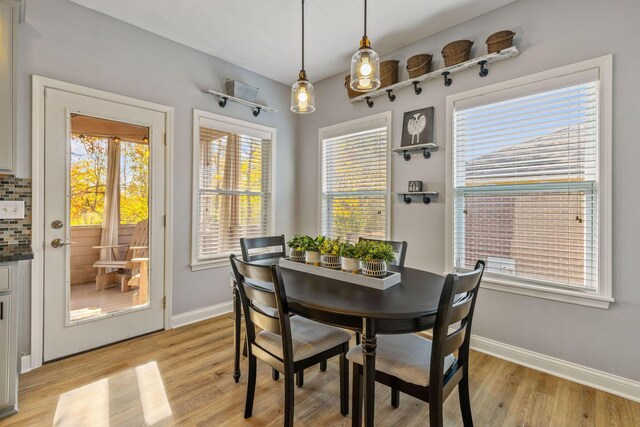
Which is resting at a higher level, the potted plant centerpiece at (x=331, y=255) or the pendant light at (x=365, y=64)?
the pendant light at (x=365, y=64)

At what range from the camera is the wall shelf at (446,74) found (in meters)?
2.50

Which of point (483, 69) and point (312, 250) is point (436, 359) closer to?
point (312, 250)

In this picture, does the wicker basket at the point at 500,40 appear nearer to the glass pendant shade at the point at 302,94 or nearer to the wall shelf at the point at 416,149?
the wall shelf at the point at 416,149

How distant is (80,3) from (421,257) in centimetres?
364

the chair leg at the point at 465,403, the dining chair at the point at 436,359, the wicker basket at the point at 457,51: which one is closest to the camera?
the dining chair at the point at 436,359

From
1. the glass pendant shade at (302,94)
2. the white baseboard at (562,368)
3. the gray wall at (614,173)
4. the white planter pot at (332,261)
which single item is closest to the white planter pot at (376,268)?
the white planter pot at (332,261)

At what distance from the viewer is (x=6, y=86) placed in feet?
6.37

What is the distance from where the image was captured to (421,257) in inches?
121

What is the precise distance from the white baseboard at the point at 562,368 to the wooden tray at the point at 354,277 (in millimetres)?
1438

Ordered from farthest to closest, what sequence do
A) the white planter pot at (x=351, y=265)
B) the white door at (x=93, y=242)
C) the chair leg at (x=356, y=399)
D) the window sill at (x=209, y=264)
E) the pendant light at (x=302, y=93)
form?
the window sill at (x=209, y=264), the white door at (x=93, y=242), the pendant light at (x=302, y=93), the white planter pot at (x=351, y=265), the chair leg at (x=356, y=399)

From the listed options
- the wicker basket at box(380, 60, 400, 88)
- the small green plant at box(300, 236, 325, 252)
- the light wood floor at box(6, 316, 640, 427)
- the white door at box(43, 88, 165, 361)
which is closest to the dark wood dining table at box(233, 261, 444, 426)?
the small green plant at box(300, 236, 325, 252)

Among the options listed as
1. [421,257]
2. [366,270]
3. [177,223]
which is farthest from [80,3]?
[421,257]

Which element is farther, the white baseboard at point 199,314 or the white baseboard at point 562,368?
the white baseboard at point 199,314

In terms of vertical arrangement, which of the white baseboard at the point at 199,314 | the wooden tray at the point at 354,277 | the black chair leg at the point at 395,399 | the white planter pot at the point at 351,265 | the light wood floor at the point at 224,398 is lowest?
the light wood floor at the point at 224,398
